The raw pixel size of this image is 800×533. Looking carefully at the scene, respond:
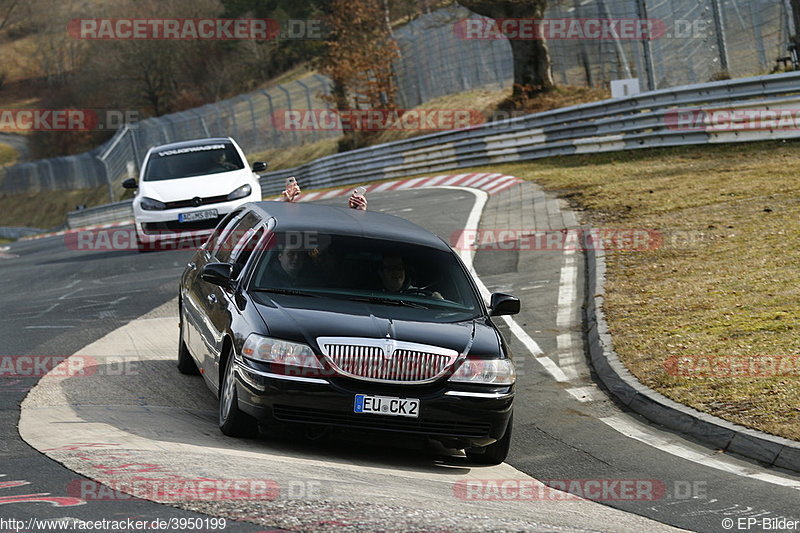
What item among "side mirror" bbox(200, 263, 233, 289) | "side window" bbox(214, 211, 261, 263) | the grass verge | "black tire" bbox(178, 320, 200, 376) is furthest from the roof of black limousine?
the grass verge

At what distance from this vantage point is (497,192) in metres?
25.5

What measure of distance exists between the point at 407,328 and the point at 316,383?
717mm

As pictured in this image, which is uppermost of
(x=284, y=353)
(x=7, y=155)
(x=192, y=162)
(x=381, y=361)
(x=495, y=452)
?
(x=7, y=155)

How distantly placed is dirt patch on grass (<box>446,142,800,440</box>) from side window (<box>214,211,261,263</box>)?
3544 millimetres

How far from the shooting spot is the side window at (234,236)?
9242 millimetres

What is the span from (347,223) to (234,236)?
1122mm

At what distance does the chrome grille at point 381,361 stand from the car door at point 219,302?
102 cm

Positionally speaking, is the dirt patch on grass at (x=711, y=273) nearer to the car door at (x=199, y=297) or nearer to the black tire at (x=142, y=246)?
the car door at (x=199, y=297)

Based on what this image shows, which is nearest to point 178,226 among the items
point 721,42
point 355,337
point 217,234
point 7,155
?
point 217,234

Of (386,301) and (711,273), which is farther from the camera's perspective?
(711,273)

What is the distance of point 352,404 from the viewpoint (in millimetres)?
7172

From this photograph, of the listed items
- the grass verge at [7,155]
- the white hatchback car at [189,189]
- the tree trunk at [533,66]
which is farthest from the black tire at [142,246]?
the grass verge at [7,155]

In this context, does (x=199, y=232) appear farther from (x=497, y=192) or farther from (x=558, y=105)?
(x=558, y=105)

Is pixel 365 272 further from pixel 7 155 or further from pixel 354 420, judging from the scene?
pixel 7 155
